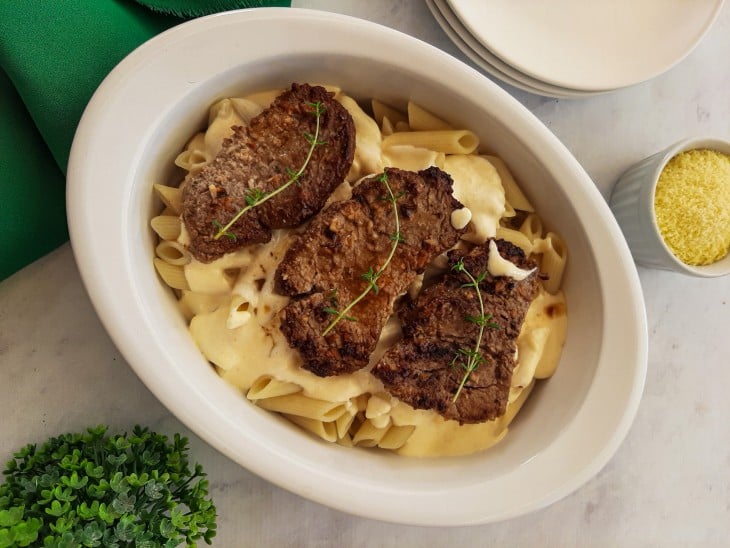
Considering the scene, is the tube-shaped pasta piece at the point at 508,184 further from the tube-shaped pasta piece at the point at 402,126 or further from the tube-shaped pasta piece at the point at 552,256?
the tube-shaped pasta piece at the point at 402,126

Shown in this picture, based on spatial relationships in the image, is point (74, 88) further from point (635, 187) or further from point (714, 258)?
point (714, 258)

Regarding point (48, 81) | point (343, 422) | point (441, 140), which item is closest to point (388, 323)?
point (343, 422)

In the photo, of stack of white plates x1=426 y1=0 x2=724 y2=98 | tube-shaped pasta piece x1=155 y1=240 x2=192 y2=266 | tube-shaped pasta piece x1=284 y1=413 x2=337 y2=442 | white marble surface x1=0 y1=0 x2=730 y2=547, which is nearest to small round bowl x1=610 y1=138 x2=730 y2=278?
white marble surface x1=0 y1=0 x2=730 y2=547

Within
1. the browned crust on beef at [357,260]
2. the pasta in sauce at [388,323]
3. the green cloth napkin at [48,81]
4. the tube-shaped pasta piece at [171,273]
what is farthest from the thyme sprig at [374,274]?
the green cloth napkin at [48,81]

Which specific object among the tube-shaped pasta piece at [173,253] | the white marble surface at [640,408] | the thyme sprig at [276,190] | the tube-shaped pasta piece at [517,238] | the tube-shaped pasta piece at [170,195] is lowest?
the white marble surface at [640,408]

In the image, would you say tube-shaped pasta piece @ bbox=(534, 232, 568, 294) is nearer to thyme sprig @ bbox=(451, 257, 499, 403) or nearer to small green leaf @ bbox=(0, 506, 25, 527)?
thyme sprig @ bbox=(451, 257, 499, 403)

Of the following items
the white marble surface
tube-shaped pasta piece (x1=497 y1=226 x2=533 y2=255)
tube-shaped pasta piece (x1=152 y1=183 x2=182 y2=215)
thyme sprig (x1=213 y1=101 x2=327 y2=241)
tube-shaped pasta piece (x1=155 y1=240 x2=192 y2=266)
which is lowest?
the white marble surface

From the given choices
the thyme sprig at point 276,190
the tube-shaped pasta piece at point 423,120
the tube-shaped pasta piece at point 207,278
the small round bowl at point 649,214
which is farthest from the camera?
the small round bowl at point 649,214
